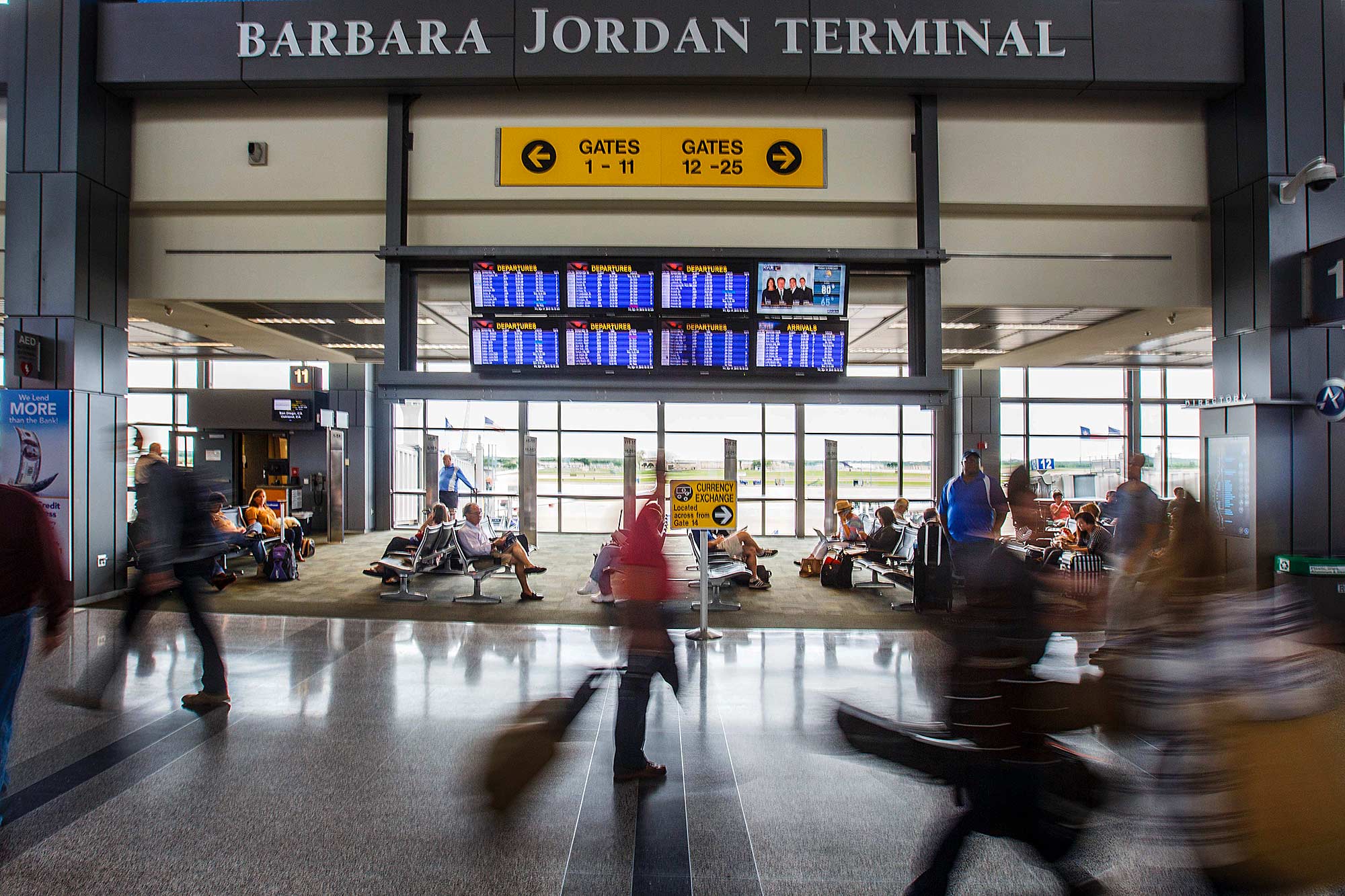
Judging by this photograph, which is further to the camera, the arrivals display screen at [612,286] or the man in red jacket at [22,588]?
the arrivals display screen at [612,286]

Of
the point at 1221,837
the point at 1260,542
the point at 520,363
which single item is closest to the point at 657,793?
the point at 1221,837

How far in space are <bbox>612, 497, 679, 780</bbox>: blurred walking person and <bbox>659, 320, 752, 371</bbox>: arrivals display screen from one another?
313 cm

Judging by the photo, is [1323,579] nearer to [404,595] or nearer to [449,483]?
[404,595]

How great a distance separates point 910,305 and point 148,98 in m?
9.36

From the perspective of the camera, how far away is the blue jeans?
2.91 meters

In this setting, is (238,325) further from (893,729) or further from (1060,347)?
(1060,347)

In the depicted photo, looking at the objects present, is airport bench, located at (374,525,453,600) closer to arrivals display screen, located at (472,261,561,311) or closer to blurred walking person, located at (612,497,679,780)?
arrivals display screen, located at (472,261,561,311)

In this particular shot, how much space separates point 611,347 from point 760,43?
375cm

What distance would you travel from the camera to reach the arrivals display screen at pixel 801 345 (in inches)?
250

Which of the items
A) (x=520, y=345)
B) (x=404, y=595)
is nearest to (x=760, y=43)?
(x=520, y=345)

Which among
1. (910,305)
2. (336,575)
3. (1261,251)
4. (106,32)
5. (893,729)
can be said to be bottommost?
(336,575)

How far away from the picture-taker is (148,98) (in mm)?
7535

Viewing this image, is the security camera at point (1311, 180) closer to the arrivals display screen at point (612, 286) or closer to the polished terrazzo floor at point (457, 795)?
A: the polished terrazzo floor at point (457, 795)

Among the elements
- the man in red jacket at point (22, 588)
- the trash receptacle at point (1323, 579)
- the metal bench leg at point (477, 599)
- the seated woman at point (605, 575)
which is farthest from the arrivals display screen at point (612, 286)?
the trash receptacle at point (1323, 579)
